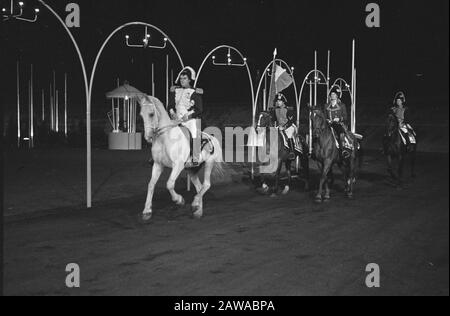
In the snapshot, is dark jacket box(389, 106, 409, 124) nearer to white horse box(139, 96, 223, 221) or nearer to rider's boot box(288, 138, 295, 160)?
rider's boot box(288, 138, 295, 160)

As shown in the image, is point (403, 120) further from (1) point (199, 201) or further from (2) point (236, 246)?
(2) point (236, 246)

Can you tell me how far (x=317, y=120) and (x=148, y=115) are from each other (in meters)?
5.01

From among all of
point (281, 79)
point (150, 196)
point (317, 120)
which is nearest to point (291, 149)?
point (317, 120)

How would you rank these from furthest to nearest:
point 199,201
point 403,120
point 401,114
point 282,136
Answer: point 401,114
point 403,120
point 282,136
point 199,201

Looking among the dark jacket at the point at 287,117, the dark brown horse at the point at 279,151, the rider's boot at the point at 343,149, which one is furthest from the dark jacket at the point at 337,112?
the dark brown horse at the point at 279,151

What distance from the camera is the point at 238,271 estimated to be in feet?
27.0

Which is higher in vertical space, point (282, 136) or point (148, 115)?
point (148, 115)

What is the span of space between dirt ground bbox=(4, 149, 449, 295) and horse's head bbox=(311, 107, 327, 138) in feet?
5.93

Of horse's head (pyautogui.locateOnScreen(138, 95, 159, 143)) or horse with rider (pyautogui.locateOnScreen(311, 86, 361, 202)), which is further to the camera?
horse with rider (pyautogui.locateOnScreen(311, 86, 361, 202))

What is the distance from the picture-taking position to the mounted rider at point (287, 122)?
18688mm

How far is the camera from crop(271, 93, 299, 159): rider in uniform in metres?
18.7

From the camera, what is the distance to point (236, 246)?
10133mm

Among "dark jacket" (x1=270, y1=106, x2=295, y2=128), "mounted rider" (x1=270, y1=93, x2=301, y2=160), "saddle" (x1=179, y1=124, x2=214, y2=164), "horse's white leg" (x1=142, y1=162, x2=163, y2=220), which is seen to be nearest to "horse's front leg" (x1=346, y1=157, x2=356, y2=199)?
"mounted rider" (x1=270, y1=93, x2=301, y2=160)
